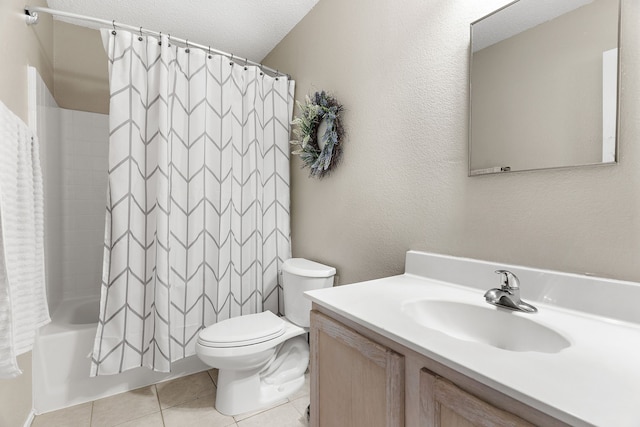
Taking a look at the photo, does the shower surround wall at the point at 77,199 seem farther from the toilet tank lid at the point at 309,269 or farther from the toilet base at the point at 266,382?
the toilet tank lid at the point at 309,269

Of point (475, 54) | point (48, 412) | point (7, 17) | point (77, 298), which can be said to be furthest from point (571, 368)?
point (77, 298)

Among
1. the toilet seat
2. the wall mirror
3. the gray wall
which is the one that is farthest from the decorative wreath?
the toilet seat

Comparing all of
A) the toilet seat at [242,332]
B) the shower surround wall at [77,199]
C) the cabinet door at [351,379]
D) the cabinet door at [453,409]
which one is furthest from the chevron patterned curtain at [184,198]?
the cabinet door at [453,409]

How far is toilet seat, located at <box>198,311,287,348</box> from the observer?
152cm

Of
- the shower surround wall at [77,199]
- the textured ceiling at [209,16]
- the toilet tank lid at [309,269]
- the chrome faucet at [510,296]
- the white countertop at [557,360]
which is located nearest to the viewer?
the white countertop at [557,360]

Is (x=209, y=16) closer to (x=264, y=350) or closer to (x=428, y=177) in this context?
(x=428, y=177)

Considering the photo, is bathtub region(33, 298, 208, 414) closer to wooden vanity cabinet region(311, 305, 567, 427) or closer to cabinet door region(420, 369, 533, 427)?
wooden vanity cabinet region(311, 305, 567, 427)

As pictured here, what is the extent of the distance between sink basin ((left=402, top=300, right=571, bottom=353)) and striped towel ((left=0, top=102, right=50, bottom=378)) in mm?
1233

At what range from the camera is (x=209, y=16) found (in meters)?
2.08

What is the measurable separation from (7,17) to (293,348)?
208cm

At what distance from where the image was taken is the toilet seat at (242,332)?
1.52 m

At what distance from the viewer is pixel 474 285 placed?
1115mm

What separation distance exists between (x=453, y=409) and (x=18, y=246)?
1.49 m

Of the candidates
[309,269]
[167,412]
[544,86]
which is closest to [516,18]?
[544,86]
